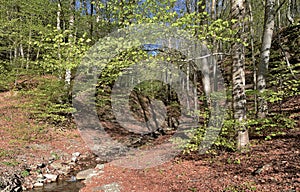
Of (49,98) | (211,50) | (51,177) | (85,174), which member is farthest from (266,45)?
(49,98)

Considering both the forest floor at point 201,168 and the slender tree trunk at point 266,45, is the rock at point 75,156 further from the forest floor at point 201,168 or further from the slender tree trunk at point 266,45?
the slender tree trunk at point 266,45

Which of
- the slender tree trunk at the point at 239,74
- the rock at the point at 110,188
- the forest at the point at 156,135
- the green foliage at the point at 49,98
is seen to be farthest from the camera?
the green foliage at the point at 49,98

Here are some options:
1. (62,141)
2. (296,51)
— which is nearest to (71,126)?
(62,141)

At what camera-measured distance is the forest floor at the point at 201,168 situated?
5.87m

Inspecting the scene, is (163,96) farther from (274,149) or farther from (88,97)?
(274,149)

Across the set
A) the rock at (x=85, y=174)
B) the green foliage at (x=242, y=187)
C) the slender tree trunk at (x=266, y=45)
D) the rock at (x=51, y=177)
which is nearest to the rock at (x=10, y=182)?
the rock at (x=51, y=177)

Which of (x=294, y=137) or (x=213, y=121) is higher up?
(x=213, y=121)

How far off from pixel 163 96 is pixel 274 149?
23064 millimetres

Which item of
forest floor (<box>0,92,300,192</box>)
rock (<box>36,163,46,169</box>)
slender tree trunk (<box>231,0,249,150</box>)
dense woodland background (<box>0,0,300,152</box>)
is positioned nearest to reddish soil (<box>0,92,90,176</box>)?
forest floor (<box>0,92,300,192</box>)

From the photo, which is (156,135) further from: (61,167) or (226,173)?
(226,173)

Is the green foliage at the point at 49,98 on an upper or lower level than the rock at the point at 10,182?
upper

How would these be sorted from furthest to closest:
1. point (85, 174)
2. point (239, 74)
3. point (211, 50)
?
point (85, 174) < point (211, 50) < point (239, 74)

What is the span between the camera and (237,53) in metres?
7.27

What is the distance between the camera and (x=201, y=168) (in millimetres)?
7938
